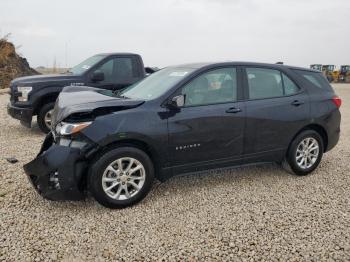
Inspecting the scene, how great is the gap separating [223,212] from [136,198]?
1.01 meters

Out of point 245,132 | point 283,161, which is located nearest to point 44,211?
point 245,132

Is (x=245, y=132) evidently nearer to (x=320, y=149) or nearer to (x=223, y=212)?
(x=223, y=212)

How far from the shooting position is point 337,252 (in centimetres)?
316

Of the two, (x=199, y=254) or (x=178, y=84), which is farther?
(x=178, y=84)

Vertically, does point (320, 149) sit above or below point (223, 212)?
above

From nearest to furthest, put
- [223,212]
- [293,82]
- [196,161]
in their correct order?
[223,212], [196,161], [293,82]

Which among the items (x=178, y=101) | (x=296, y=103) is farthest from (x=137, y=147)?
(x=296, y=103)

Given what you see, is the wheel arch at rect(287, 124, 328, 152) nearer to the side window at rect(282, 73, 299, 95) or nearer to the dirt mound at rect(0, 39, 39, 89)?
the side window at rect(282, 73, 299, 95)

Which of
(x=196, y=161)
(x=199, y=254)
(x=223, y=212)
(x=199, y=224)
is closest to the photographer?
(x=199, y=254)

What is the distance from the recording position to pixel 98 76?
7.22 metres

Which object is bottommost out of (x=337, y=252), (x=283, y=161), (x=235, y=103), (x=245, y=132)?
(x=337, y=252)

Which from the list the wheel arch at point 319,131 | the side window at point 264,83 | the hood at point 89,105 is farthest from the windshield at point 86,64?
the wheel arch at point 319,131

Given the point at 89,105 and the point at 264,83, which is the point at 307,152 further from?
the point at 89,105

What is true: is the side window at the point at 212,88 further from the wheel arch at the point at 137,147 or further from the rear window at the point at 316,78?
the rear window at the point at 316,78
